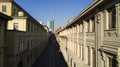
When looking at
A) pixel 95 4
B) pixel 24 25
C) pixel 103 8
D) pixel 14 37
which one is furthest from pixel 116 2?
pixel 24 25

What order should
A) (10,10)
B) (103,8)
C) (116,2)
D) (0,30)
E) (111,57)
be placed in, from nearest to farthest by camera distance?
(116,2) < (111,57) < (103,8) < (0,30) < (10,10)

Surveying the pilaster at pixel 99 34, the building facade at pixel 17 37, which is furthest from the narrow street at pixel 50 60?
the pilaster at pixel 99 34

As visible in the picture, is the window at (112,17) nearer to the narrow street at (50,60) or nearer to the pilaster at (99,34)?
the pilaster at (99,34)

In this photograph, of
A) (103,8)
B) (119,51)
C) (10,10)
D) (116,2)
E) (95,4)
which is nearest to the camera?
(119,51)

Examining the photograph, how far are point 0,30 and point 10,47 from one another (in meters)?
6.56

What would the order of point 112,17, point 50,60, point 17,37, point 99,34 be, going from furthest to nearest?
point 50,60 < point 17,37 < point 99,34 < point 112,17

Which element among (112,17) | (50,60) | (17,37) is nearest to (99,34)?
(112,17)

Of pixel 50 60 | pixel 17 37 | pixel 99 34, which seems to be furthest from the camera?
pixel 50 60

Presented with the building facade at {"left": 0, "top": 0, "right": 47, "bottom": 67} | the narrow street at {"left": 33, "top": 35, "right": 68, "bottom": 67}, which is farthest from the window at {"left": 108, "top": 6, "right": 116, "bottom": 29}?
the narrow street at {"left": 33, "top": 35, "right": 68, "bottom": 67}

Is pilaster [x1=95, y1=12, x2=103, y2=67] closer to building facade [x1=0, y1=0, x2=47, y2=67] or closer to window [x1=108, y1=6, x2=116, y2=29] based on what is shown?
window [x1=108, y1=6, x2=116, y2=29]

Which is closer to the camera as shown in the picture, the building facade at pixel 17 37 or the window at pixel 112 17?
the window at pixel 112 17

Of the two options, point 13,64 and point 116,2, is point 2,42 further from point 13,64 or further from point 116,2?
point 116,2

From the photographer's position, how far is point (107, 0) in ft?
39.3

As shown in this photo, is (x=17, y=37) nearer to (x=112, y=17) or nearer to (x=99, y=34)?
(x=99, y=34)
